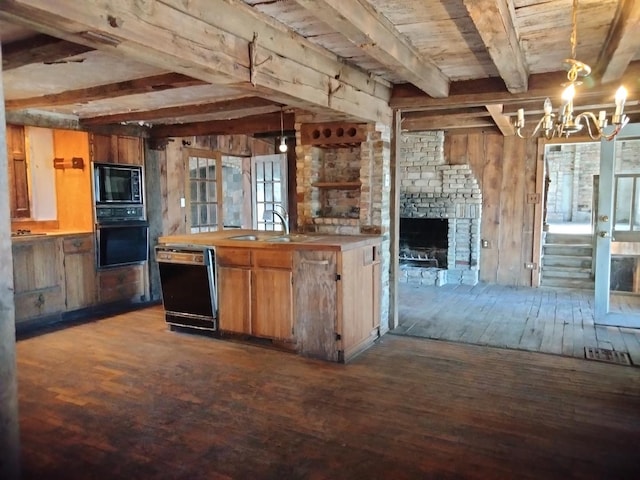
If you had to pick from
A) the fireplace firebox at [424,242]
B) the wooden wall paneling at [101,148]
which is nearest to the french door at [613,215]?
the fireplace firebox at [424,242]

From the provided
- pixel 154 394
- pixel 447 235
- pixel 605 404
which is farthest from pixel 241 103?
pixel 447 235

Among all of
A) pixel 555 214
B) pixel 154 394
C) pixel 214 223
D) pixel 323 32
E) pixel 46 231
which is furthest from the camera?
pixel 555 214

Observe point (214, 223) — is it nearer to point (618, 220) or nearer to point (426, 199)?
point (426, 199)

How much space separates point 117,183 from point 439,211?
4.64 metres

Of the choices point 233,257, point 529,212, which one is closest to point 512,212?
point 529,212

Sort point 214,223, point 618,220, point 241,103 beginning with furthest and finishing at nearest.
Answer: point 214,223, point 618,220, point 241,103

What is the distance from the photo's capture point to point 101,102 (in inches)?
177

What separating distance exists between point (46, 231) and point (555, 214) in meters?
13.3

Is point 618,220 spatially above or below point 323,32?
below

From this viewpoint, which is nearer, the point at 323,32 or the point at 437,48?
the point at 323,32

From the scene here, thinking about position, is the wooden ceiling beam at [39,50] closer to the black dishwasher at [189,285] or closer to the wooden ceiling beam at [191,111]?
the wooden ceiling beam at [191,111]

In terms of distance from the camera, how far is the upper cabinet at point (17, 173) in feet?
16.4

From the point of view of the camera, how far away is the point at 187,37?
7.03 feet

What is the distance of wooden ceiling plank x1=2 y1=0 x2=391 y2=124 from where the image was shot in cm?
171
